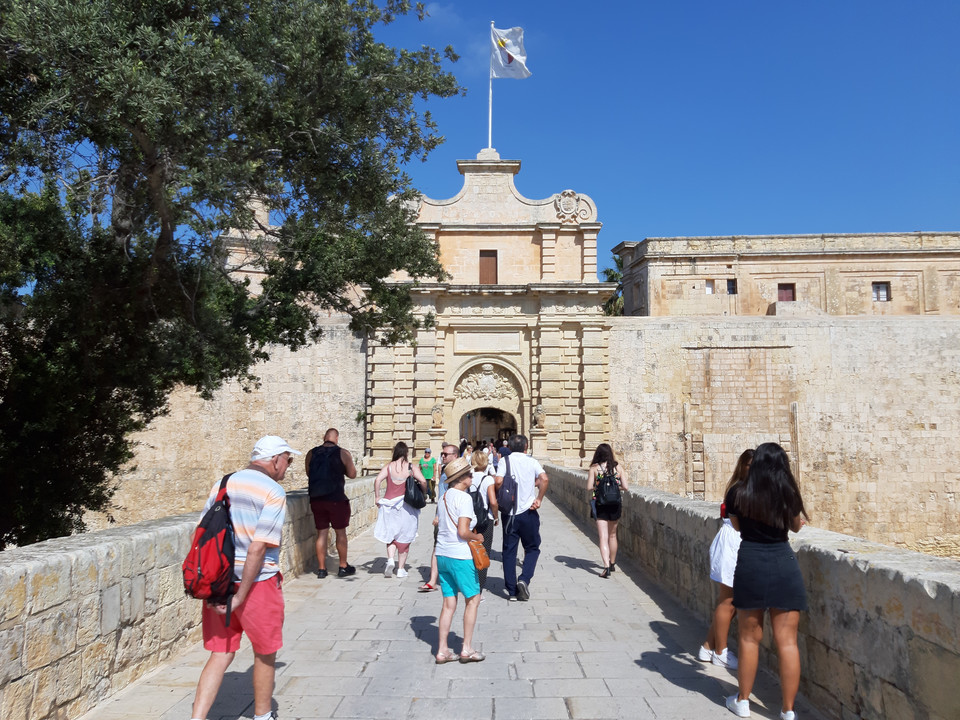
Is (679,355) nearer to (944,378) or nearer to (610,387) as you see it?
(610,387)

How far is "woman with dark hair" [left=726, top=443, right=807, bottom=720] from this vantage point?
3877 millimetres

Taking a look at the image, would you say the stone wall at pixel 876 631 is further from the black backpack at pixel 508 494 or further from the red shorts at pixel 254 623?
the black backpack at pixel 508 494

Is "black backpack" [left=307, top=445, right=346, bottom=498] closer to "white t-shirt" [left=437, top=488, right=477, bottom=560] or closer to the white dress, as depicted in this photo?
"white t-shirt" [left=437, top=488, right=477, bottom=560]

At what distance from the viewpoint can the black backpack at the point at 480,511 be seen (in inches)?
269

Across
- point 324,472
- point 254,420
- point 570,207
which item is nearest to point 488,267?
point 570,207

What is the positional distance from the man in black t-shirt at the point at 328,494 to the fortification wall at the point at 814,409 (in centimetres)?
1447

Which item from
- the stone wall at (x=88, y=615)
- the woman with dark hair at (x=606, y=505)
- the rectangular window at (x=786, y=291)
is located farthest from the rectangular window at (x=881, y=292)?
the stone wall at (x=88, y=615)

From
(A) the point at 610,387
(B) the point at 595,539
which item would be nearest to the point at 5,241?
(B) the point at 595,539

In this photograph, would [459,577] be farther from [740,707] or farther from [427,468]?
[427,468]

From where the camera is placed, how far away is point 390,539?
8320mm

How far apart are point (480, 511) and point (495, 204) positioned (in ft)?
53.2

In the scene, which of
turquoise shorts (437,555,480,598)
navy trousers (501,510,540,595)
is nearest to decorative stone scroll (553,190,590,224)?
navy trousers (501,510,540,595)

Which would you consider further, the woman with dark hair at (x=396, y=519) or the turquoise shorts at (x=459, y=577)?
the woman with dark hair at (x=396, y=519)

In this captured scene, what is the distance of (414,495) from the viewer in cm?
825
